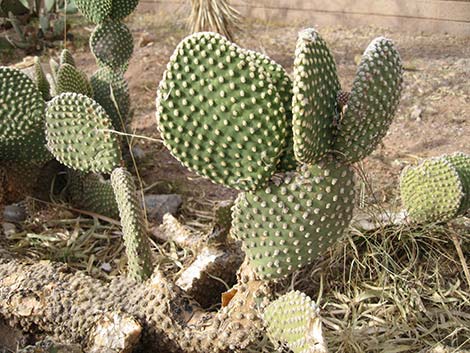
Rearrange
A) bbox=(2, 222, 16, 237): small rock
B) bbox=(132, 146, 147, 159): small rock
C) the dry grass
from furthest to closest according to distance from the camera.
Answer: the dry grass
bbox=(132, 146, 147, 159): small rock
bbox=(2, 222, 16, 237): small rock

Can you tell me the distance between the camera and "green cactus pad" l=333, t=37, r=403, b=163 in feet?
4.99

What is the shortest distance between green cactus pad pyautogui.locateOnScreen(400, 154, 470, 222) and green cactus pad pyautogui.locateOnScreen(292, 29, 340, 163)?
66 centimetres

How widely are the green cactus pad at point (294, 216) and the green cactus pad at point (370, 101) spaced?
0.07m

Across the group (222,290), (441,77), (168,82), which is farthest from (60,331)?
(441,77)

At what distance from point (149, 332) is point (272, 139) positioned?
69 centimetres

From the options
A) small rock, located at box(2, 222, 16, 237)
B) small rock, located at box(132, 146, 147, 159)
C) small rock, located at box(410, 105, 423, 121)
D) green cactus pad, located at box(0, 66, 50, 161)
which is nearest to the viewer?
green cactus pad, located at box(0, 66, 50, 161)

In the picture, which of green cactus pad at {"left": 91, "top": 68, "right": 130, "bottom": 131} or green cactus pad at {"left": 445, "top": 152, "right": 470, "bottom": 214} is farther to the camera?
green cactus pad at {"left": 91, "top": 68, "right": 130, "bottom": 131}

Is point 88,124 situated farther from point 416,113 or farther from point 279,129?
point 416,113

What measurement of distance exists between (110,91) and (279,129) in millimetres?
1525

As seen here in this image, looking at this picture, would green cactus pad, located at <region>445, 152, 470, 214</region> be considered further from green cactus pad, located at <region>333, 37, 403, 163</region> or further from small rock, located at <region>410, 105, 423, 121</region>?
small rock, located at <region>410, 105, 423, 121</region>

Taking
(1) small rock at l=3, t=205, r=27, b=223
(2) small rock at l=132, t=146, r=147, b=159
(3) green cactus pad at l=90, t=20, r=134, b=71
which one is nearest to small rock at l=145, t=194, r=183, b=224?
(2) small rock at l=132, t=146, r=147, b=159

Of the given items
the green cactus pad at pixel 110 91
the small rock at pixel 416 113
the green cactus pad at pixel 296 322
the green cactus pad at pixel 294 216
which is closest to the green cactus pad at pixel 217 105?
the green cactus pad at pixel 294 216

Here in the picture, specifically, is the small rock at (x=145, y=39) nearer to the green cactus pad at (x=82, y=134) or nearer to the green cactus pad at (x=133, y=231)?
the green cactus pad at (x=82, y=134)

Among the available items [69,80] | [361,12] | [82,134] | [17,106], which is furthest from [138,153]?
[361,12]
